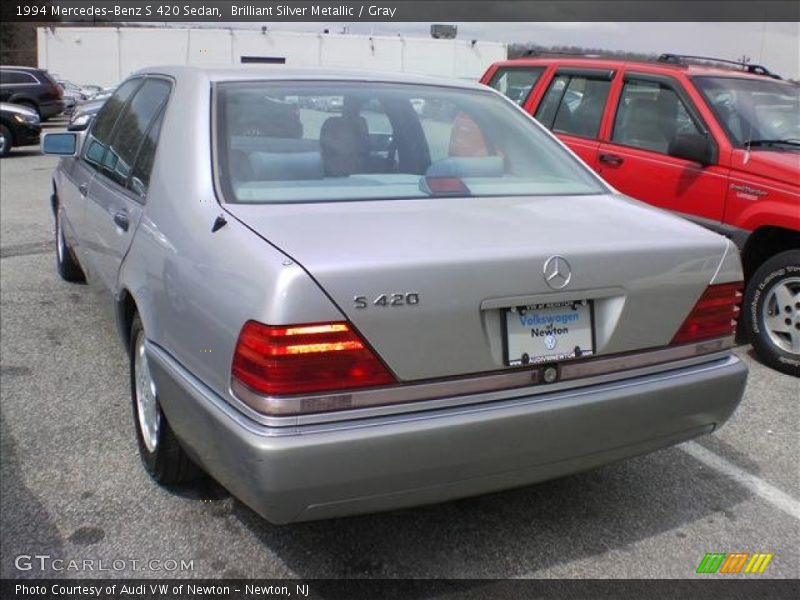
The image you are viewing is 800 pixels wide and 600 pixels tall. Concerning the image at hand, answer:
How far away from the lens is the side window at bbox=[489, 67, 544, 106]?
7023 millimetres

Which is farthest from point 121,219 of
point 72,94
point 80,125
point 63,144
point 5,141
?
point 72,94

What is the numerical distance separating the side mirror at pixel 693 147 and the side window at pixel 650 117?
0.82 feet

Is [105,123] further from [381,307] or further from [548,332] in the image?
[548,332]

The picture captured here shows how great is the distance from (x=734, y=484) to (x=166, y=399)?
7.89 feet

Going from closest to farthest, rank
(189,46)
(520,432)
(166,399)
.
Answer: (520,432) → (166,399) → (189,46)

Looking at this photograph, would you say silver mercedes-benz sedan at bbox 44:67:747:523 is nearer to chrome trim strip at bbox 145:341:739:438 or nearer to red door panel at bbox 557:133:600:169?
chrome trim strip at bbox 145:341:739:438

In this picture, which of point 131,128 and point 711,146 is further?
point 711,146

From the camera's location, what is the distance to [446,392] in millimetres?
2344

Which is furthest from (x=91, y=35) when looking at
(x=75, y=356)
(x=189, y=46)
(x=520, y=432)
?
(x=520, y=432)

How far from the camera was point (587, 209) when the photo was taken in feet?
9.78

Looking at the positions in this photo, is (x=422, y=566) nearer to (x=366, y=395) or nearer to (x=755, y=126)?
(x=366, y=395)

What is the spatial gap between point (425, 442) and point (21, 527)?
1.68 m

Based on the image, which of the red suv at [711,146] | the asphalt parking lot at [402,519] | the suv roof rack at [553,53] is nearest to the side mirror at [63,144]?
the asphalt parking lot at [402,519]

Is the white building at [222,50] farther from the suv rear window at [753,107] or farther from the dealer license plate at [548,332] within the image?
the dealer license plate at [548,332]
